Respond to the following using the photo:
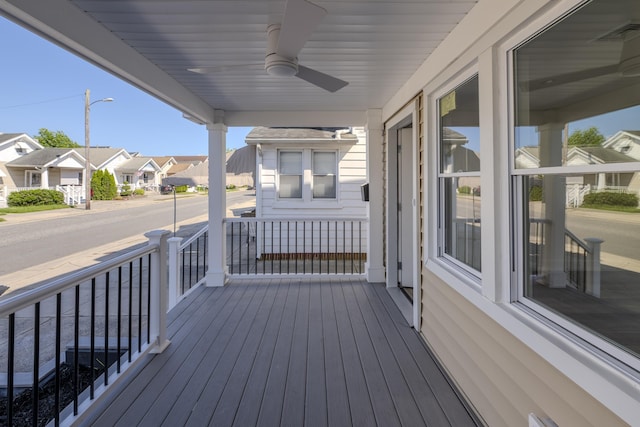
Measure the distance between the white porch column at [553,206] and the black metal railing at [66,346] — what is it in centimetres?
213

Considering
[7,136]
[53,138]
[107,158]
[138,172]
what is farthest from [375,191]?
[53,138]

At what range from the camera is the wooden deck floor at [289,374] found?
1839 mm

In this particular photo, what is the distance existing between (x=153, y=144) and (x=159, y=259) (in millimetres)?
55020

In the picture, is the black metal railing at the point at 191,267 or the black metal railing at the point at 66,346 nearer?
the black metal railing at the point at 66,346

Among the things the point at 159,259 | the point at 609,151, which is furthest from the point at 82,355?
the point at 609,151

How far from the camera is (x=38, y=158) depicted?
22.1 metres

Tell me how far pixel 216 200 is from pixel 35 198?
19.8m

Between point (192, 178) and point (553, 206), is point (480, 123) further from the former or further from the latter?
point (192, 178)

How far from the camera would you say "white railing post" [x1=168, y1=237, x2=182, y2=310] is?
12.1ft

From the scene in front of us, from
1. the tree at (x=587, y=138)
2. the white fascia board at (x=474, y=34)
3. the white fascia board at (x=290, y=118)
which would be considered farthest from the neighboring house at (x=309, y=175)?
the tree at (x=587, y=138)

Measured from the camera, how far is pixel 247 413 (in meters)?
1.86

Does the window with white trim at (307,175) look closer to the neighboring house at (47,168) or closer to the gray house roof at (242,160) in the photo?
the gray house roof at (242,160)

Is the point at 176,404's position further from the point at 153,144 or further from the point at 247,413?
the point at 153,144

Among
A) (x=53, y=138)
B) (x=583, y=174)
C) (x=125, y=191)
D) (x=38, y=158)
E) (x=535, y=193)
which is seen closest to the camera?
(x=583, y=174)
